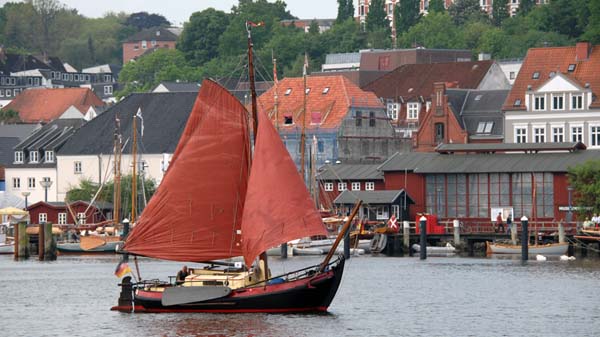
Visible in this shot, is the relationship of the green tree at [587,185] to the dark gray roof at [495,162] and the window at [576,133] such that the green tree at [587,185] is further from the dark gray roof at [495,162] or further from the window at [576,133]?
the window at [576,133]

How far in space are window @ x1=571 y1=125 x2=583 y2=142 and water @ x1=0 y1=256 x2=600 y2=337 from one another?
150 ft


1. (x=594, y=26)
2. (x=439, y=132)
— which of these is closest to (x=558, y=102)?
(x=439, y=132)

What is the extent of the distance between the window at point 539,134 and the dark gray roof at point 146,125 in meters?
33.8

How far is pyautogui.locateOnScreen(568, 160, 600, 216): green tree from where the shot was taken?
124 meters

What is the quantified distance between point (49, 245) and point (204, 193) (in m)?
47.7

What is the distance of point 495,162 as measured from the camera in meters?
133

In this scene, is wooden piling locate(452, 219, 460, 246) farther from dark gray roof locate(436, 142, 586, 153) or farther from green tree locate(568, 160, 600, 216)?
dark gray roof locate(436, 142, 586, 153)

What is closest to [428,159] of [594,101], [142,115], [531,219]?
[531,219]

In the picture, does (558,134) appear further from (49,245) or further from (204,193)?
(204,193)

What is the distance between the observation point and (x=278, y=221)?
7238cm

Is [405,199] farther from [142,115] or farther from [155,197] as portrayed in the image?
[155,197]

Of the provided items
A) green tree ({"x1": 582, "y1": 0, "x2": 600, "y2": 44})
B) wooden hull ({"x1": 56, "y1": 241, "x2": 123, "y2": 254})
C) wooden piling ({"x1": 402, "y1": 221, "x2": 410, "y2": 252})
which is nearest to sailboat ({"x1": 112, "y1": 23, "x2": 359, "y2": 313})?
wooden piling ({"x1": 402, "y1": 221, "x2": 410, "y2": 252})

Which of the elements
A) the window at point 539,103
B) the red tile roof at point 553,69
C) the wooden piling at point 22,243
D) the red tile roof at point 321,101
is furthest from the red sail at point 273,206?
the window at point 539,103

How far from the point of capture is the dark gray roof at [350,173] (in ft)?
469
